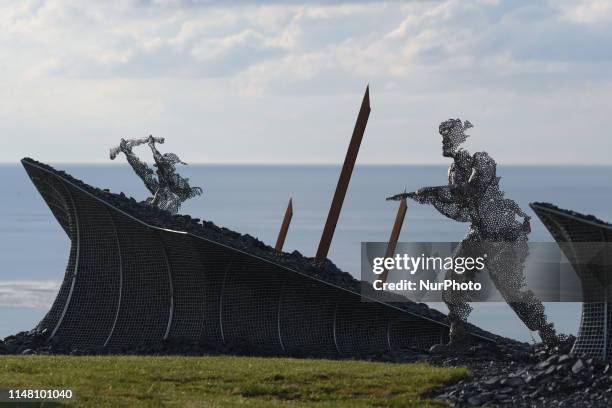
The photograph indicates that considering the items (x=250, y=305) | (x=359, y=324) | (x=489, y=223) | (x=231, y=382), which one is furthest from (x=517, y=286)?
(x=250, y=305)

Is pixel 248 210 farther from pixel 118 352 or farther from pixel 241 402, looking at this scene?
pixel 241 402

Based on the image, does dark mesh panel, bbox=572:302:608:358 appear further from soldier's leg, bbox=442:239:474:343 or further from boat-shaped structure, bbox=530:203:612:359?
soldier's leg, bbox=442:239:474:343

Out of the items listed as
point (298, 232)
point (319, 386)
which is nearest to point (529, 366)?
point (319, 386)

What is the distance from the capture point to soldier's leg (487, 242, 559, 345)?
1728cm

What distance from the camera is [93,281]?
69.8 feet

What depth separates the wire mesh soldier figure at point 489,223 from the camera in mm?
17328

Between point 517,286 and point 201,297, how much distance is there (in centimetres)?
508

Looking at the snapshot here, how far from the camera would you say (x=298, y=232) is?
68.2 m

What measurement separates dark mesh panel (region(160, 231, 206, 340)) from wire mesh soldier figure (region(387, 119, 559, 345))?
156 inches

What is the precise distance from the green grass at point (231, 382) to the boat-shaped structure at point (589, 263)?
1605 mm

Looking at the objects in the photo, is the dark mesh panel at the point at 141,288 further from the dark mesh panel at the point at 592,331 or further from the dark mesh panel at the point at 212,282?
the dark mesh panel at the point at 592,331

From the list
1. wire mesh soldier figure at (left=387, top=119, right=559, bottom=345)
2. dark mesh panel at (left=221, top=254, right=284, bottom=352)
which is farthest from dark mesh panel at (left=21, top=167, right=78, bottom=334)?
wire mesh soldier figure at (left=387, top=119, right=559, bottom=345)

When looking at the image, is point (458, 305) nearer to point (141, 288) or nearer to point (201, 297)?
point (201, 297)

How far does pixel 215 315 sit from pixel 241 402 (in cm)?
639
